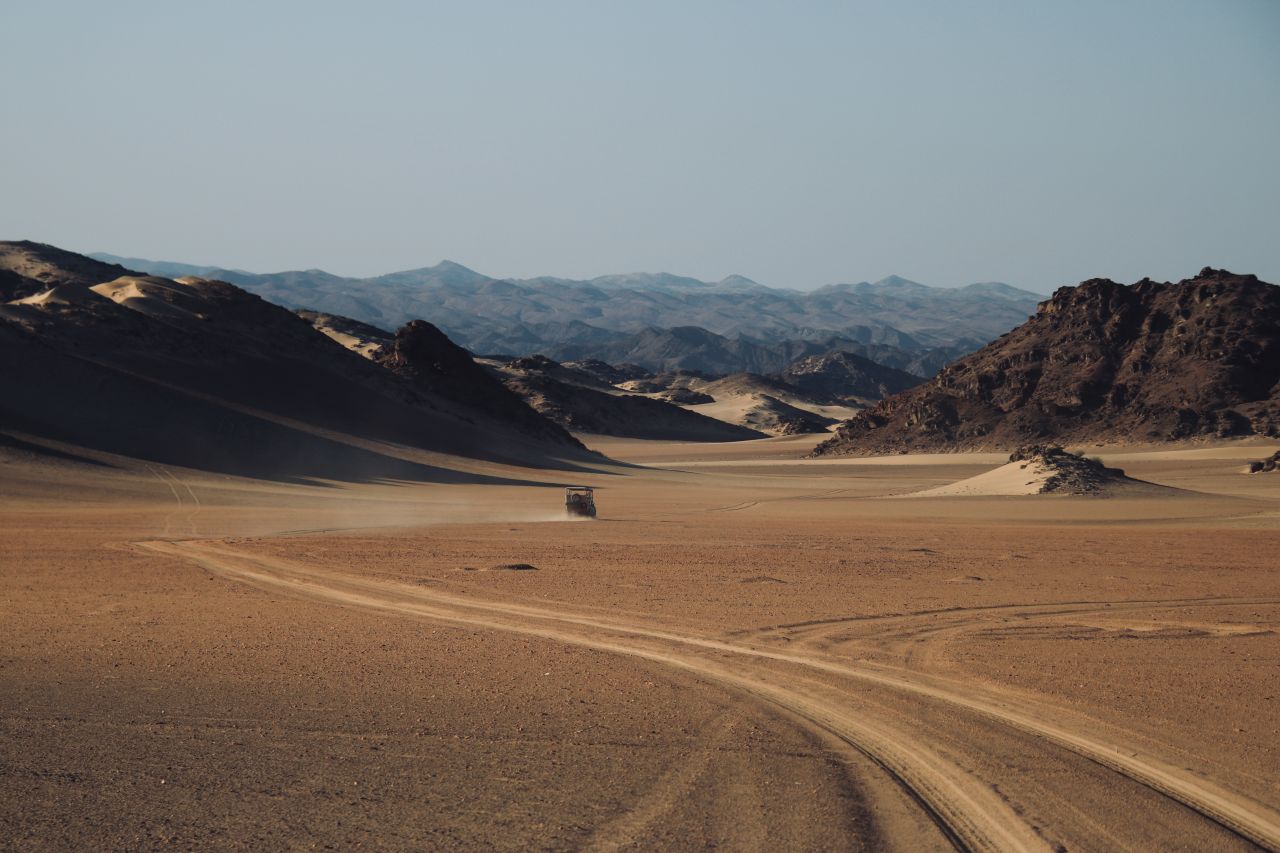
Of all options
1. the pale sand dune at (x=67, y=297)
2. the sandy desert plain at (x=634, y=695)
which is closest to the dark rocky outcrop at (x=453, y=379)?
the pale sand dune at (x=67, y=297)

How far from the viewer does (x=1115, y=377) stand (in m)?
85.2

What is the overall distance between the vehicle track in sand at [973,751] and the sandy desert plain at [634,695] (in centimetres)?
4

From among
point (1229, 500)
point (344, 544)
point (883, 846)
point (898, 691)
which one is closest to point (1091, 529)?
point (1229, 500)

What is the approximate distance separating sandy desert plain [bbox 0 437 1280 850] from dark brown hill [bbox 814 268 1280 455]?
59160 mm

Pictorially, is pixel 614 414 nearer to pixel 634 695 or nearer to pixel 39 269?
pixel 39 269

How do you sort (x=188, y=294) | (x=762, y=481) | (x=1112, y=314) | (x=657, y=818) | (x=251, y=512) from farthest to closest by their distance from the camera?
(x=1112, y=314) < (x=188, y=294) < (x=762, y=481) < (x=251, y=512) < (x=657, y=818)

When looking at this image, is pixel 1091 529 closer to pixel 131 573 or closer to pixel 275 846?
pixel 131 573

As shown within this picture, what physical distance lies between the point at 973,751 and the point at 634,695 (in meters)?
3.05

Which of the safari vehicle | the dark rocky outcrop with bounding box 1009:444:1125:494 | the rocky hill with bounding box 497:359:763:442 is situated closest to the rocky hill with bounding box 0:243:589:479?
the safari vehicle

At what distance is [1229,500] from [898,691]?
119 ft

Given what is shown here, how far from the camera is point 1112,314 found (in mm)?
86750

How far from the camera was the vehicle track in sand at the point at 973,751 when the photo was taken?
7.36m

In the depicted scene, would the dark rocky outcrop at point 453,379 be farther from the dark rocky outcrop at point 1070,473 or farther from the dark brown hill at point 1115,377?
the dark rocky outcrop at point 1070,473

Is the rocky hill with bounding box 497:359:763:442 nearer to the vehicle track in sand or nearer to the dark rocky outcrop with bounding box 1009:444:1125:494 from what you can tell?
the dark rocky outcrop with bounding box 1009:444:1125:494
